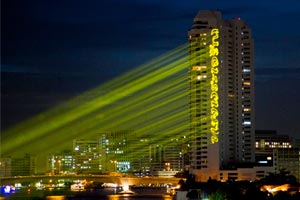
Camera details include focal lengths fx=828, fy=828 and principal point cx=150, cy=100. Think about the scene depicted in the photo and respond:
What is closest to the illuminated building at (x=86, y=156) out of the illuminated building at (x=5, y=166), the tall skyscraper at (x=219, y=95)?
the illuminated building at (x=5, y=166)

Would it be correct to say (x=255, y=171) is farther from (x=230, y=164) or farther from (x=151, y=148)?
(x=151, y=148)

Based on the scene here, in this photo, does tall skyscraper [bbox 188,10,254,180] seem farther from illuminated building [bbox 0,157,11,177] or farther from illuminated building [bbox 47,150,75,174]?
illuminated building [bbox 47,150,75,174]

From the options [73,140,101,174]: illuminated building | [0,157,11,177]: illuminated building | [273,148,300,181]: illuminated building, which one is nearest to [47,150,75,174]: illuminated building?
[73,140,101,174]: illuminated building

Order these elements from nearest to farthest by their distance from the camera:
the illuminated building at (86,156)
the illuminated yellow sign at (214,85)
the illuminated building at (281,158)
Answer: the illuminated yellow sign at (214,85)
the illuminated building at (281,158)
the illuminated building at (86,156)

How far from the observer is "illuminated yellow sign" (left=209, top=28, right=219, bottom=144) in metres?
21.9

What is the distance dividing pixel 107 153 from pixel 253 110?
14.1 m

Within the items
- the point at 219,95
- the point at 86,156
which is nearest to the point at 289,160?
the point at 219,95

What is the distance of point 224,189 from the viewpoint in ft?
53.8

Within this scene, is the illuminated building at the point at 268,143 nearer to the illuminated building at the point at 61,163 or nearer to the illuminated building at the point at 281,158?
the illuminated building at the point at 281,158

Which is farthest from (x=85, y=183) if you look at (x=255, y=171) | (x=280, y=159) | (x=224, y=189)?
(x=224, y=189)

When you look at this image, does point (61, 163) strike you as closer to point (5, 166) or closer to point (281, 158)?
point (5, 166)

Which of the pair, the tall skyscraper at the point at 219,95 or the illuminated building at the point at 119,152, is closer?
the tall skyscraper at the point at 219,95

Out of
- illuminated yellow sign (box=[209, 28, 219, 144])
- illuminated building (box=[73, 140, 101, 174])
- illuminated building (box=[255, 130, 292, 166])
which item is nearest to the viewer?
illuminated yellow sign (box=[209, 28, 219, 144])

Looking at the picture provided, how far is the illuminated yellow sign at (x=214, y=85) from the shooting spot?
A: 21.9 metres
